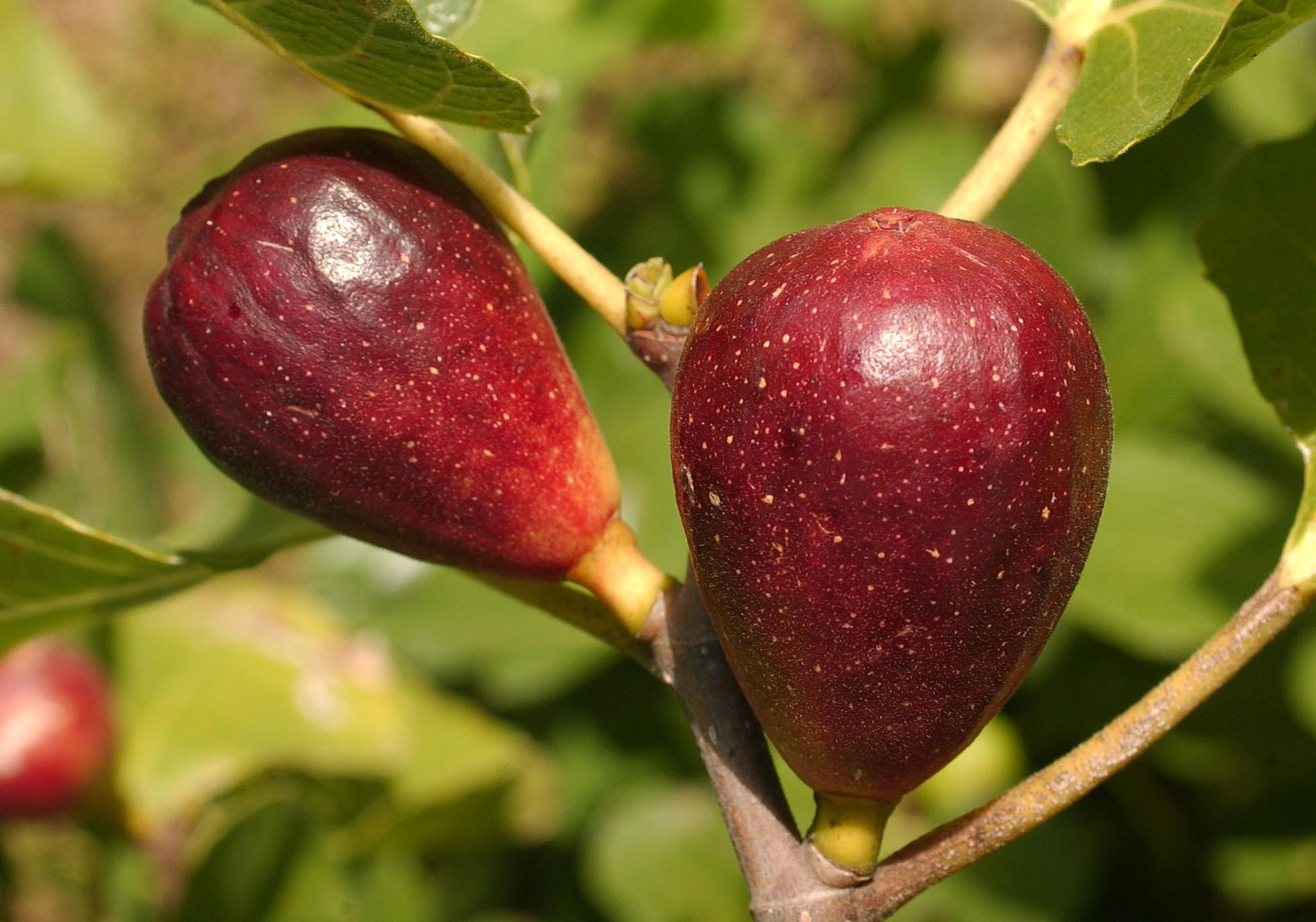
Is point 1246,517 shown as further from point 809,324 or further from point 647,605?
point 809,324

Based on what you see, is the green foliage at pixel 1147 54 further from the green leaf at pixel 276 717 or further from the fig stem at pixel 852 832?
the green leaf at pixel 276 717

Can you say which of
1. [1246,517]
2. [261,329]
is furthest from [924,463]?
[1246,517]

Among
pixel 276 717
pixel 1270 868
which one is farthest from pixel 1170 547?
pixel 276 717

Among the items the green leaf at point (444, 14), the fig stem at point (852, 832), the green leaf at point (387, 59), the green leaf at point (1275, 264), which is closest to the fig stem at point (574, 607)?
the fig stem at point (852, 832)

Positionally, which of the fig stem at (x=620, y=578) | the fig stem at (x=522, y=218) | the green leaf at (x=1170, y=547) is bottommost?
the green leaf at (x=1170, y=547)

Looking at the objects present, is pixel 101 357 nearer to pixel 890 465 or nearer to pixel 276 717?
pixel 276 717

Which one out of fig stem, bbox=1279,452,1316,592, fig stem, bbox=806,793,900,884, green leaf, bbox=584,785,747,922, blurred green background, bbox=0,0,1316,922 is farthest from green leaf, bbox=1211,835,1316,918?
fig stem, bbox=806,793,900,884

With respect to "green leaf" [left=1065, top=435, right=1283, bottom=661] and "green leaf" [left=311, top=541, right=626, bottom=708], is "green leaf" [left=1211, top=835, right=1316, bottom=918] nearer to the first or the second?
"green leaf" [left=1065, top=435, right=1283, bottom=661]
